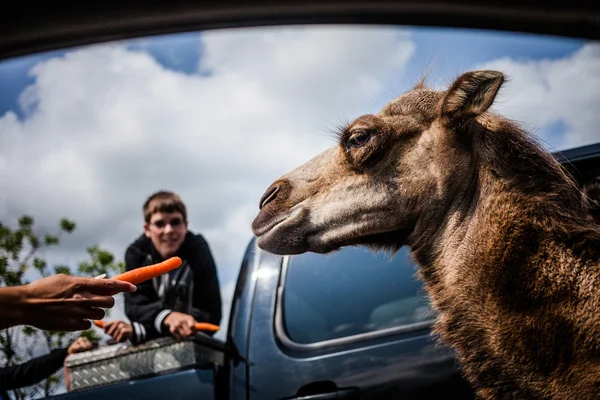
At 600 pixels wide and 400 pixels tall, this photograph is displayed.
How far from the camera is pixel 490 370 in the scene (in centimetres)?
225

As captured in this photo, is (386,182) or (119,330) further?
(119,330)

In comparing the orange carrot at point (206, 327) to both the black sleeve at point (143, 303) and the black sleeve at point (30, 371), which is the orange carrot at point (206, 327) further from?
the black sleeve at point (30, 371)

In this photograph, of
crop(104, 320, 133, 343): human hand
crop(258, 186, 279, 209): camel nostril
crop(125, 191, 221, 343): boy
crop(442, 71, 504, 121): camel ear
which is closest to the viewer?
crop(442, 71, 504, 121): camel ear

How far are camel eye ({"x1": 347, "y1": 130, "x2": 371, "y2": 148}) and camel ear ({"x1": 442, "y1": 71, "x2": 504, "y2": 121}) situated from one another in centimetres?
36

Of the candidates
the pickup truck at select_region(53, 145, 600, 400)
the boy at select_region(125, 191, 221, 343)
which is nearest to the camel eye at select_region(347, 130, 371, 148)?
the pickup truck at select_region(53, 145, 600, 400)

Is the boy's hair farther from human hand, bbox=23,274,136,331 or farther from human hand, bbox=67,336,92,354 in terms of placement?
human hand, bbox=23,274,136,331

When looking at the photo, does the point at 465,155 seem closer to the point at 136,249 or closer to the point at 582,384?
the point at 582,384

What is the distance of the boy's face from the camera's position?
419cm

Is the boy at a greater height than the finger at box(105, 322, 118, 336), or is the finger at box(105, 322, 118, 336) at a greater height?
the boy

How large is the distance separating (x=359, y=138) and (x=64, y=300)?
144 centimetres

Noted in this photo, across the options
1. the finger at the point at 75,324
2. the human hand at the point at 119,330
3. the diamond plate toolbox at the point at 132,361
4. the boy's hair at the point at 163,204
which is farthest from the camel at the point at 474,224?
the boy's hair at the point at 163,204

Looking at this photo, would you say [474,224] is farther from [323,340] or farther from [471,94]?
[323,340]

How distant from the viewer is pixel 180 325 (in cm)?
355

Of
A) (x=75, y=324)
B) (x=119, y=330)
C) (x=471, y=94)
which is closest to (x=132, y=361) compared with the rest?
(x=119, y=330)
